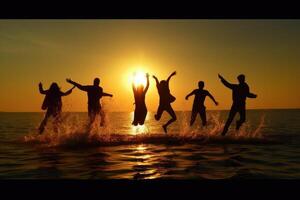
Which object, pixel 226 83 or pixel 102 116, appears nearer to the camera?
pixel 226 83

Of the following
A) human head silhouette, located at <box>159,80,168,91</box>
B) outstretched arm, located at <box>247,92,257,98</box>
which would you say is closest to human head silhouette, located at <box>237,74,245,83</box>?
outstretched arm, located at <box>247,92,257,98</box>

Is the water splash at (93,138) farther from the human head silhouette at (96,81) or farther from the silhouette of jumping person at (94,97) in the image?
the human head silhouette at (96,81)

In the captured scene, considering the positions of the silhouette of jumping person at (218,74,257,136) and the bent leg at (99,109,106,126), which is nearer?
the silhouette of jumping person at (218,74,257,136)

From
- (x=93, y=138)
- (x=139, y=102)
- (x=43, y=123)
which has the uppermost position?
(x=139, y=102)

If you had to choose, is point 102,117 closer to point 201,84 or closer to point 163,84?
point 163,84

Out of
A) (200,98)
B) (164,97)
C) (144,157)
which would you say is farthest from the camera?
(200,98)

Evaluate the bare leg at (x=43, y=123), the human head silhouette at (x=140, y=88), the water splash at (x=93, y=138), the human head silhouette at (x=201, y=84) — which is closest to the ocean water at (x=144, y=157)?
the water splash at (x=93, y=138)

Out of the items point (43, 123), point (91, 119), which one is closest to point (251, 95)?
point (91, 119)

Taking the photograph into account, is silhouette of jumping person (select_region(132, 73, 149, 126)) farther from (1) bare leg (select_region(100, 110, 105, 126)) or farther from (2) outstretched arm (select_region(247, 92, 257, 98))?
(2) outstretched arm (select_region(247, 92, 257, 98))

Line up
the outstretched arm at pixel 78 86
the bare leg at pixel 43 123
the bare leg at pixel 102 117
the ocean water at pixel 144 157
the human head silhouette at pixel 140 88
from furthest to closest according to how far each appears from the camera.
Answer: the bare leg at pixel 43 123 → the human head silhouette at pixel 140 88 → the bare leg at pixel 102 117 → the outstretched arm at pixel 78 86 → the ocean water at pixel 144 157

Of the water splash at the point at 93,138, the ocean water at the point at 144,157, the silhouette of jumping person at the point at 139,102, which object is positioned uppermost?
the silhouette of jumping person at the point at 139,102

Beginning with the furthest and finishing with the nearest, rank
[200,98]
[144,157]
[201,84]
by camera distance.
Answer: [200,98] → [201,84] → [144,157]

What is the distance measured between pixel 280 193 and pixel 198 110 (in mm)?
12922

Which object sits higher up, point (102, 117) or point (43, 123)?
point (102, 117)
